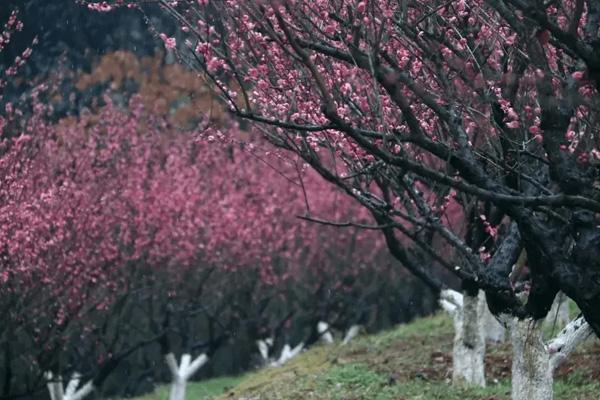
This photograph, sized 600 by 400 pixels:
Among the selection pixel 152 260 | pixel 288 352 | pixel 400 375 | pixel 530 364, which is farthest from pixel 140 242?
pixel 530 364

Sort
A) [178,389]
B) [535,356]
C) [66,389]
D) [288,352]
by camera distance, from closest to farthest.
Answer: [535,356]
[66,389]
[178,389]
[288,352]

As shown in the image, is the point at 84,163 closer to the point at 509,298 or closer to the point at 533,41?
the point at 509,298

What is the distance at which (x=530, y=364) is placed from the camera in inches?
413

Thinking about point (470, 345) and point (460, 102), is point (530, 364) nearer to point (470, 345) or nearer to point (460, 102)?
point (460, 102)

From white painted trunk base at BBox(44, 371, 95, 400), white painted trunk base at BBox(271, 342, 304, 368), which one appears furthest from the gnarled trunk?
white painted trunk base at BBox(271, 342, 304, 368)

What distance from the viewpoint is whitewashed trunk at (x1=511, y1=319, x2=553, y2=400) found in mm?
10297

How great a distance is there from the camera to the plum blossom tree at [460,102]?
299 inches

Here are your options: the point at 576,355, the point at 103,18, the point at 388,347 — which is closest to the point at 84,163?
the point at 388,347

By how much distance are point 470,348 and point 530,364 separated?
3.90m

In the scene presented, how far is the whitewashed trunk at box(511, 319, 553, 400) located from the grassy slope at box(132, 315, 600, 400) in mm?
2651

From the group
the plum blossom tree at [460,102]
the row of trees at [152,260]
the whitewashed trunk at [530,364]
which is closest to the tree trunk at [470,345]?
the plum blossom tree at [460,102]

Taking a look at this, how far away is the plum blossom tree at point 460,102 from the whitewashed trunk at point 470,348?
136 cm

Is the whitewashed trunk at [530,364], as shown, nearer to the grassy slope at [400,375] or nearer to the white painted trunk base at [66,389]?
the grassy slope at [400,375]

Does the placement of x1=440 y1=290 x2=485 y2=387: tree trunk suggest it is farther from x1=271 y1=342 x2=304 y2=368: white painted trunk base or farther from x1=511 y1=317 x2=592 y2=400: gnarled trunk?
x1=271 y1=342 x2=304 y2=368: white painted trunk base
